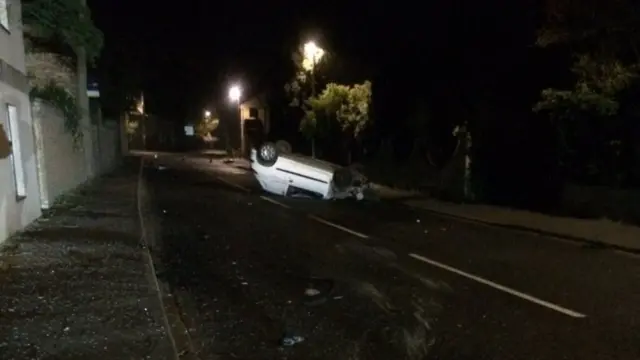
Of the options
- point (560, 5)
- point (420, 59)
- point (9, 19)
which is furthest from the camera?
point (420, 59)

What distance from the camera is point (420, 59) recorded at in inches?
1012

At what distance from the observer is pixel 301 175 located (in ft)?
62.3

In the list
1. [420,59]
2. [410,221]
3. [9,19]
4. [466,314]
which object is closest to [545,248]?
[410,221]

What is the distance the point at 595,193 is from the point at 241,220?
7.83 meters

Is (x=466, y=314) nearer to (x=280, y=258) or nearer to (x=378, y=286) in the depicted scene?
(x=378, y=286)

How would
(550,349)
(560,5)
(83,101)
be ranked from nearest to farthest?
1. (550,349)
2. (560,5)
3. (83,101)

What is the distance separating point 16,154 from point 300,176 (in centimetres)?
886

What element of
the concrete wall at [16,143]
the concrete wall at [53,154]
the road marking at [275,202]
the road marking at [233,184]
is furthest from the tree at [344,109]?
the concrete wall at [16,143]

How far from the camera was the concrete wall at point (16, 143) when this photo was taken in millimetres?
10062

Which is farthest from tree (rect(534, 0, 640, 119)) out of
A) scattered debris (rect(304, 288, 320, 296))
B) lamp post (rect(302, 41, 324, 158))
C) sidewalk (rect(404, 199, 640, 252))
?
lamp post (rect(302, 41, 324, 158))

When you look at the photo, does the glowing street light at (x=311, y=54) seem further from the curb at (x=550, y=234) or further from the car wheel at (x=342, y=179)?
the curb at (x=550, y=234)

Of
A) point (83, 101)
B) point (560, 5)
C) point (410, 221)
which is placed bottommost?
point (410, 221)

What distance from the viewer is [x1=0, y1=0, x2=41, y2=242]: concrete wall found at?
33.0 feet

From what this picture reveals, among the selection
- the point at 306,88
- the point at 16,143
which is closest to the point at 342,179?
the point at 16,143
